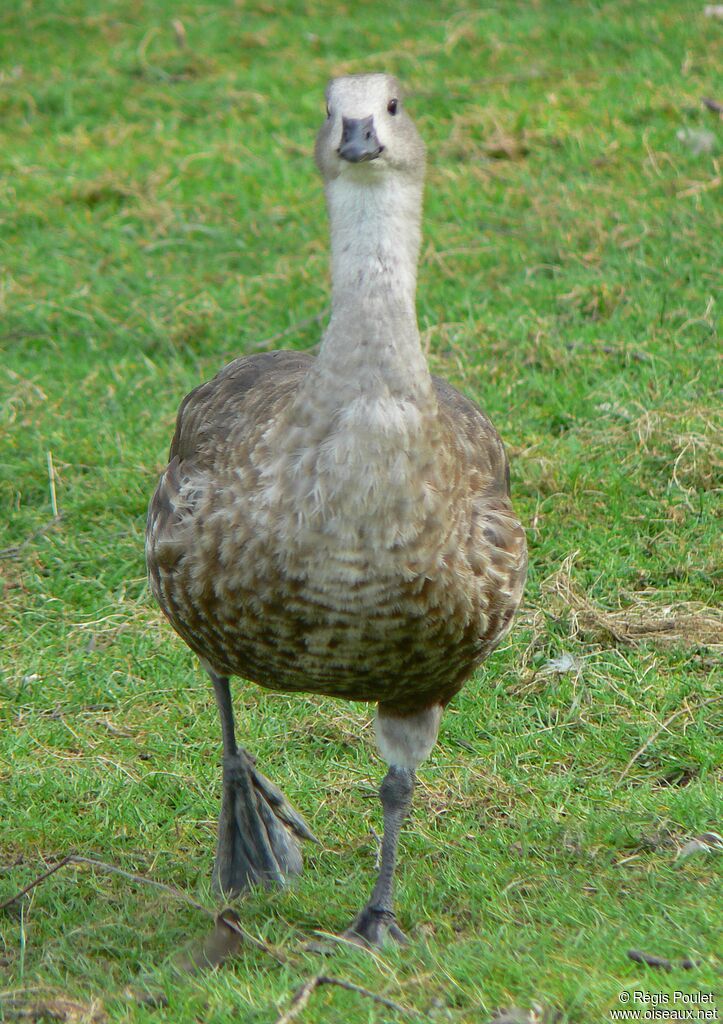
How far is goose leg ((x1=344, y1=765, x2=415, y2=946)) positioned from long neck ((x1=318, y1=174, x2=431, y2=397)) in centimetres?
134

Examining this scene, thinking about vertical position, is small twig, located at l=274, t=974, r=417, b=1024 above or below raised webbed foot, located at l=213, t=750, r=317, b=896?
above

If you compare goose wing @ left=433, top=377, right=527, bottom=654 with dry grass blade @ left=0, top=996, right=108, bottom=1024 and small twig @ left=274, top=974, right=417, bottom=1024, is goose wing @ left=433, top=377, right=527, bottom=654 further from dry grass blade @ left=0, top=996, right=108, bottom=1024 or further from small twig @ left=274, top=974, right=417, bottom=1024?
dry grass blade @ left=0, top=996, right=108, bottom=1024

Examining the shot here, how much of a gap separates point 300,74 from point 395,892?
7.31 metres

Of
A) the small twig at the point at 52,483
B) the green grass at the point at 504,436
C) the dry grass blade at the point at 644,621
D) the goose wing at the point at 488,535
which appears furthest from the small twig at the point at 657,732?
the small twig at the point at 52,483

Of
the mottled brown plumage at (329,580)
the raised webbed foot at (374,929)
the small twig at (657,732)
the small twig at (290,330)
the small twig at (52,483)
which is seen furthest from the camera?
the small twig at (290,330)

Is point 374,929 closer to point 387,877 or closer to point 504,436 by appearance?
point 387,877

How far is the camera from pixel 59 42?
11.3m

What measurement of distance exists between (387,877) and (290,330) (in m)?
3.78

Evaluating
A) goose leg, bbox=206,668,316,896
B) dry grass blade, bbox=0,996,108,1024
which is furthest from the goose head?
dry grass blade, bbox=0,996,108,1024

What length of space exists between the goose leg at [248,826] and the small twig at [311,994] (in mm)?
936

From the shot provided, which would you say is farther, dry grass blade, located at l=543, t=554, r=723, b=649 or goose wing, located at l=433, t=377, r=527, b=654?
dry grass blade, located at l=543, t=554, r=723, b=649

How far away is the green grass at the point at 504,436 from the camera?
165 inches

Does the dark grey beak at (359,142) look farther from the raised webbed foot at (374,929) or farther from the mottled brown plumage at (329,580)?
the raised webbed foot at (374,929)

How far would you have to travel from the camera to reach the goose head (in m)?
3.62
